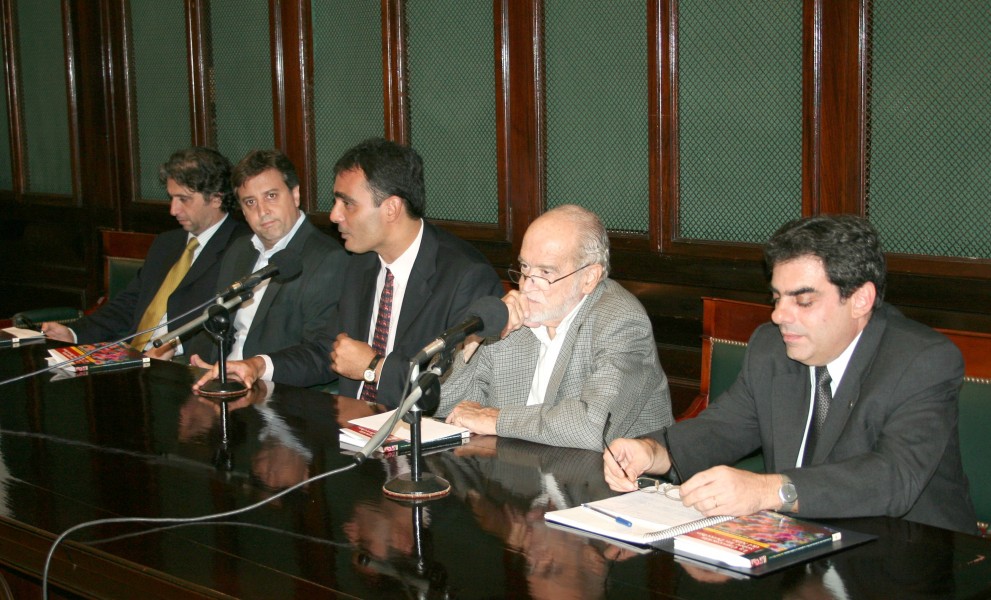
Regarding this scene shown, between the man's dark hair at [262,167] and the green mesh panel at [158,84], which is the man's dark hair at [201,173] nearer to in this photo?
the man's dark hair at [262,167]

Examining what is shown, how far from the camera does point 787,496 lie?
1.95 m

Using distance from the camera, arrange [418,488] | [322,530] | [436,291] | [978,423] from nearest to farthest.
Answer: [322,530] < [418,488] < [978,423] < [436,291]

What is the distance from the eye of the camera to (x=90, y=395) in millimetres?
3137

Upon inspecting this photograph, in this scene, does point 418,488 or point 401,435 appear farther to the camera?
point 401,435

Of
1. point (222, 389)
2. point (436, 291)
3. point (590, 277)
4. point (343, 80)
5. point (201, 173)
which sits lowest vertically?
point (222, 389)

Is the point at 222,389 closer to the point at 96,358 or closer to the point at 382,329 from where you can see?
the point at 382,329

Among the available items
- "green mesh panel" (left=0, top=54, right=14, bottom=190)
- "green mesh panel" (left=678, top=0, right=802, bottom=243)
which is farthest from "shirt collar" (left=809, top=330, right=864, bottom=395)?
"green mesh panel" (left=0, top=54, right=14, bottom=190)

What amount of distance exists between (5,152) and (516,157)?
4.44 meters

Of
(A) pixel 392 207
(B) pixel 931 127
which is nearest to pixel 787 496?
(B) pixel 931 127

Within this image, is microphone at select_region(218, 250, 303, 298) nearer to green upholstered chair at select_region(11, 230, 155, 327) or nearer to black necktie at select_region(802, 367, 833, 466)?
black necktie at select_region(802, 367, 833, 466)

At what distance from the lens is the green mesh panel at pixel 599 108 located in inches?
161

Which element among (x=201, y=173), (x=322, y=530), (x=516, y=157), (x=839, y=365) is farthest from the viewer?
(x=201, y=173)

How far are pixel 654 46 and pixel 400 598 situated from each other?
9.39 feet

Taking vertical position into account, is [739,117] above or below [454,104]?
below
